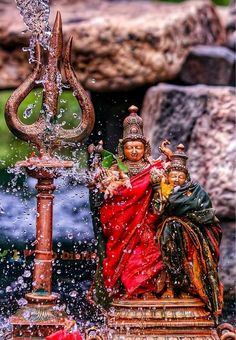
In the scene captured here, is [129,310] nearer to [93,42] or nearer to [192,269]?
[192,269]

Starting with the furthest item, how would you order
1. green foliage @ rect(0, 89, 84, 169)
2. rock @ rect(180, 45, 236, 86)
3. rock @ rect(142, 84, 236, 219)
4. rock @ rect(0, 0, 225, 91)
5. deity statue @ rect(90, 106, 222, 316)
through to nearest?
green foliage @ rect(0, 89, 84, 169)
rock @ rect(180, 45, 236, 86)
rock @ rect(0, 0, 225, 91)
rock @ rect(142, 84, 236, 219)
deity statue @ rect(90, 106, 222, 316)

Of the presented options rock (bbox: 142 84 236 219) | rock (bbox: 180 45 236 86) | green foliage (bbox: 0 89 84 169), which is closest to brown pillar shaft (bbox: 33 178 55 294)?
rock (bbox: 142 84 236 219)

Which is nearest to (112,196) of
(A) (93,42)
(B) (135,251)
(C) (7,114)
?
(B) (135,251)

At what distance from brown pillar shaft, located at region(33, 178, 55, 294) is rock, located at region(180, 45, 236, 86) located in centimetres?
250

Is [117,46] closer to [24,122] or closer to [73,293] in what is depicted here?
[24,122]

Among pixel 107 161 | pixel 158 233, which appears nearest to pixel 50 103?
pixel 107 161

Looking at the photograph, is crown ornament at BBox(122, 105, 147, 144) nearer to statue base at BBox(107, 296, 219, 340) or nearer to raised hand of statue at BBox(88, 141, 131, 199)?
raised hand of statue at BBox(88, 141, 131, 199)

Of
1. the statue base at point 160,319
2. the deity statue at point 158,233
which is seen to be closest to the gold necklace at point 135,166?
the deity statue at point 158,233

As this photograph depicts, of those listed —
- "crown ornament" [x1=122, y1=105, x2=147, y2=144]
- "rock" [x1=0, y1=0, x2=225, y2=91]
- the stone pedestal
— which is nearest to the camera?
the stone pedestal

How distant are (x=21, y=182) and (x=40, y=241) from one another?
2.15 m

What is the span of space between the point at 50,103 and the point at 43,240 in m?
0.53

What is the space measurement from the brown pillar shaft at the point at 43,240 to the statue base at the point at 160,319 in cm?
28

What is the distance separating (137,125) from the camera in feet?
12.2

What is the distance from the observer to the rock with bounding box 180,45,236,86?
5.82 metres
